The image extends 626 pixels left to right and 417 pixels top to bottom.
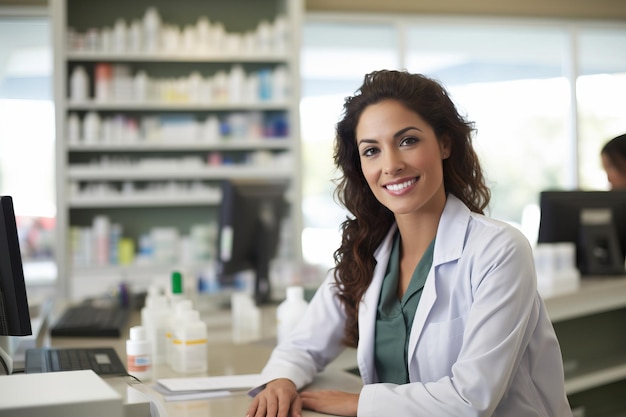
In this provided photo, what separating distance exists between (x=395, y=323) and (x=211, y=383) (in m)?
0.49

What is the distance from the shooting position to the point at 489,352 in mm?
1427

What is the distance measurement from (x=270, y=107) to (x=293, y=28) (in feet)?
1.98

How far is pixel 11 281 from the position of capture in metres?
1.61

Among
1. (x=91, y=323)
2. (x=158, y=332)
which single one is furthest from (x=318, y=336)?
(x=91, y=323)

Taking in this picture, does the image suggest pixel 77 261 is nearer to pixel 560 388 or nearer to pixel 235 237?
pixel 235 237

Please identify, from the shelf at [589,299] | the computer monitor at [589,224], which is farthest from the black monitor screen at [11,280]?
the computer monitor at [589,224]

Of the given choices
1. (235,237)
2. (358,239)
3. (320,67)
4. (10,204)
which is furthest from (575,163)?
(10,204)

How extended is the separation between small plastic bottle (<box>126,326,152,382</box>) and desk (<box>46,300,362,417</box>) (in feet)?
0.10

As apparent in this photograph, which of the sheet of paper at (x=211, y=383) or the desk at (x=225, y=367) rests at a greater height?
the sheet of paper at (x=211, y=383)

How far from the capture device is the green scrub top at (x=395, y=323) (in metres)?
1.71

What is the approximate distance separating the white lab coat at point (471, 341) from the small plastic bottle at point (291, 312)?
0.40 meters

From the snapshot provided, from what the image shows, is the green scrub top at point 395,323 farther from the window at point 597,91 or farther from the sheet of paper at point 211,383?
the window at point 597,91

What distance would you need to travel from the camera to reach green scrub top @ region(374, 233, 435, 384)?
67.4 inches

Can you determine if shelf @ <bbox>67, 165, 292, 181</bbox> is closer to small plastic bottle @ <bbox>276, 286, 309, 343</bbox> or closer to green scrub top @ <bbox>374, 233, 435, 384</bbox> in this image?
small plastic bottle @ <bbox>276, 286, 309, 343</bbox>
